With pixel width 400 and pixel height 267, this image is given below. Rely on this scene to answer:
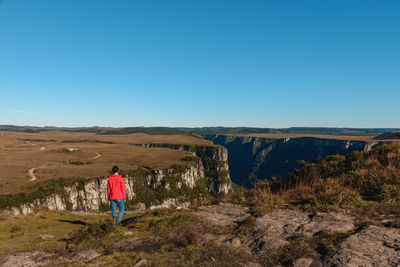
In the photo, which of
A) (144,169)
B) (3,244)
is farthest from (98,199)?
(3,244)

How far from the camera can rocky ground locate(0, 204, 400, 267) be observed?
5.27m

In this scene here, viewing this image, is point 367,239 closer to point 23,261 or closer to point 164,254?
point 164,254

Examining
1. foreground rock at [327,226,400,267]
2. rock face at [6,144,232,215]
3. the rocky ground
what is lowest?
rock face at [6,144,232,215]

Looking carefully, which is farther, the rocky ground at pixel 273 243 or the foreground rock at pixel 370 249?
the rocky ground at pixel 273 243

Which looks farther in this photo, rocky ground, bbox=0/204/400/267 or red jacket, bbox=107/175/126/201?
red jacket, bbox=107/175/126/201

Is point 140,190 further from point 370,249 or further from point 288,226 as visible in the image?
point 370,249

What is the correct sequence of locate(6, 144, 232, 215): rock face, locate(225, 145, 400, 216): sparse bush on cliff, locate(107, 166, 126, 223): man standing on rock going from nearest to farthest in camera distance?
locate(225, 145, 400, 216): sparse bush on cliff → locate(107, 166, 126, 223): man standing on rock → locate(6, 144, 232, 215): rock face

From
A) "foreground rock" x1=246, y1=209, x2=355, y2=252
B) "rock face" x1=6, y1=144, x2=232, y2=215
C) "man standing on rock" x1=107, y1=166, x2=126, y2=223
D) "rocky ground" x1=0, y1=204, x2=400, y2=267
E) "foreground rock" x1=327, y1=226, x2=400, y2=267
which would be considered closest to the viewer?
"foreground rock" x1=327, y1=226, x2=400, y2=267

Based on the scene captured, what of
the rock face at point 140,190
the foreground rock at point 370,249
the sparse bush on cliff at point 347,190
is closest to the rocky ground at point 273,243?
the foreground rock at point 370,249

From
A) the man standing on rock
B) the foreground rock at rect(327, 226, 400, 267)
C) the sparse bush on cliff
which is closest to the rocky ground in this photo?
the foreground rock at rect(327, 226, 400, 267)

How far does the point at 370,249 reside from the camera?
17.7ft

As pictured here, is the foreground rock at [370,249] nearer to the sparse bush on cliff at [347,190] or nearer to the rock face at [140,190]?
→ the sparse bush on cliff at [347,190]

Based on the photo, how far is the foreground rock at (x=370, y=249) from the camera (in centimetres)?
491

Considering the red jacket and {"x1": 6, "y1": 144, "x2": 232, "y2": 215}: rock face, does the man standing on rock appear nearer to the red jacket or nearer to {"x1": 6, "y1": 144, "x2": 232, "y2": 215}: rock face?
the red jacket
